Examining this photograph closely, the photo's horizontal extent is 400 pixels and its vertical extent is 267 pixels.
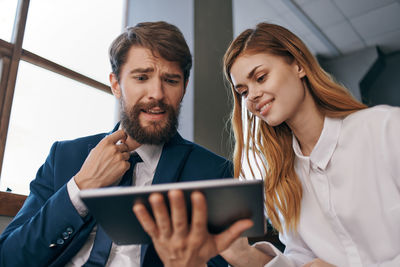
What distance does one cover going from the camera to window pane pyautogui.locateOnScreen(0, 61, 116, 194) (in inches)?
65.9

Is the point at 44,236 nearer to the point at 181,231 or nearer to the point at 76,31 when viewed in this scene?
the point at 181,231

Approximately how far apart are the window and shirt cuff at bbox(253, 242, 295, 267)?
46.9 inches

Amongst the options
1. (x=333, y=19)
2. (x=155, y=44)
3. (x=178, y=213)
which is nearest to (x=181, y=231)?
(x=178, y=213)

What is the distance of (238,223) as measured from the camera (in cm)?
61

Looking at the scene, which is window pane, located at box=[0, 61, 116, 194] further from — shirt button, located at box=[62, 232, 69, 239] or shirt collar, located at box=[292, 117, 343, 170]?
shirt collar, located at box=[292, 117, 343, 170]

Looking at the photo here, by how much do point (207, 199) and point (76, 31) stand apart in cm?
208

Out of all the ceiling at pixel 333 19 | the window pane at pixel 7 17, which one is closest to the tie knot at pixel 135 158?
the window pane at pixel 7 17

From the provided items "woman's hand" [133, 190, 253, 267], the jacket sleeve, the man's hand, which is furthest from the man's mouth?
"woman's hand" [133, 190, 253, 267]

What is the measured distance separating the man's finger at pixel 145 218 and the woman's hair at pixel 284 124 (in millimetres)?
718

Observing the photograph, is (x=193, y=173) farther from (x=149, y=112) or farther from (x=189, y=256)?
(x=189, y=256)

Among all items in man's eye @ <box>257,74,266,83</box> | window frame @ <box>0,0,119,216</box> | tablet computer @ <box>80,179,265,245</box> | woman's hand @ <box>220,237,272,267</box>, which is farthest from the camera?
window frame @ <box>0,0,119,216</box>

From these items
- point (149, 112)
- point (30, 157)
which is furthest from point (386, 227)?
point (30, 157)

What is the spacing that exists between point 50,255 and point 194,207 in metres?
0.59

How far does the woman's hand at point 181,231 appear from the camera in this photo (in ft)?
1.77
